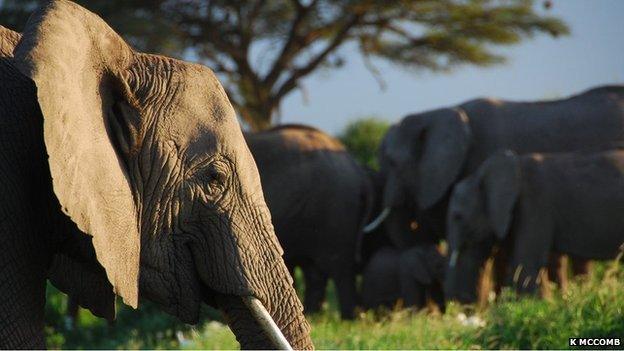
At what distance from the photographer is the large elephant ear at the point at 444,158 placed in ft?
34.7

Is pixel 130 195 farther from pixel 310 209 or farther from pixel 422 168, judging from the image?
pixel 422 168

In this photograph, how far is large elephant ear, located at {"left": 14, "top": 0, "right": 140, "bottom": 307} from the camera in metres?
3.08

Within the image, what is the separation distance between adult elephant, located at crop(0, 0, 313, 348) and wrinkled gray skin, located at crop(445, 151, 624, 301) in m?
5.15

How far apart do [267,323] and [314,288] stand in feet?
20.2

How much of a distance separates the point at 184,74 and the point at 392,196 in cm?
698

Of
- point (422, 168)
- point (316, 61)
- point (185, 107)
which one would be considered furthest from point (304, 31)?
point (185, 107)

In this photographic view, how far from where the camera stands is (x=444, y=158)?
1062 cm

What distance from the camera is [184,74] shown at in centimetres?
363

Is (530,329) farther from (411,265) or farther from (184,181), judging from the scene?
(411,265)

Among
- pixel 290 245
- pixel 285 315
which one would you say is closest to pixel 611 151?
pixel 290 245

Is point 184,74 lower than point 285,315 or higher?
higher

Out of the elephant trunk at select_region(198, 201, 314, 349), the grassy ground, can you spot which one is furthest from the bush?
the elephant trunk at select_region(198, 201, 314, 349)

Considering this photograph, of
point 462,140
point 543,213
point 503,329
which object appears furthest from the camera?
point 462,140

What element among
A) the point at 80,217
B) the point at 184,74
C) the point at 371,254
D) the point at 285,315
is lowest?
the point at 371,254
